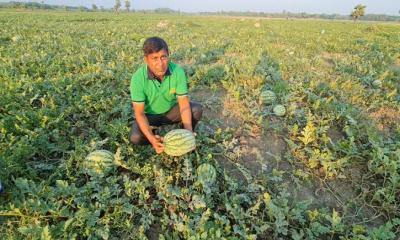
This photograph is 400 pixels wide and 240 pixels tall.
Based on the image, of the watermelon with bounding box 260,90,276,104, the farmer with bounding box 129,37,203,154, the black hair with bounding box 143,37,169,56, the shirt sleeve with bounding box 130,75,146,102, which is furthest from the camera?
the watermelon with bounding box 260,90,276,104

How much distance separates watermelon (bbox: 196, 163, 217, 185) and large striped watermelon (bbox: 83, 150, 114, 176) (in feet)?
3.25

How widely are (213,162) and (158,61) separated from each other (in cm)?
141

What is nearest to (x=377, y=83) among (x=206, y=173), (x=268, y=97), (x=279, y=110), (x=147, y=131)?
(x=268, y=97)

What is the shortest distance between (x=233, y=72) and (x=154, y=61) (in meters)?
3.15

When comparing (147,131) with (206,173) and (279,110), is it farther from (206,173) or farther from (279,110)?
(279,110)

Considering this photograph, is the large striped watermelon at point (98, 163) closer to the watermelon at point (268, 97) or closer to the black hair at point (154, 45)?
the black hair at point (154, 45)

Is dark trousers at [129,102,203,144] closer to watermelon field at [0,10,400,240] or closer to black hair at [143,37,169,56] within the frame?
watermelon field at [0,10,400,240]

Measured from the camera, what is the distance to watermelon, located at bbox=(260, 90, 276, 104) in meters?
5.32

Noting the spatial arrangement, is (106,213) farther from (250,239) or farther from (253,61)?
(253,61)

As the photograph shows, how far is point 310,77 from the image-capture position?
6.82 meters

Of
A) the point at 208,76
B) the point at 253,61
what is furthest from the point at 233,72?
the point at 253,61

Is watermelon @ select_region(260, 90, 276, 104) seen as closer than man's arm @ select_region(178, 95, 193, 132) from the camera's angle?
No

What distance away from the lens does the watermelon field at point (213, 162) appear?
3.05 meters

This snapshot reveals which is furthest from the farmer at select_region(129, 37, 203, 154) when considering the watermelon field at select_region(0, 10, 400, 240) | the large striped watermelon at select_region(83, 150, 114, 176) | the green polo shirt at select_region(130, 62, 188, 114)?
the large striped watermelon at select_region(83, 150, 114, 176)
